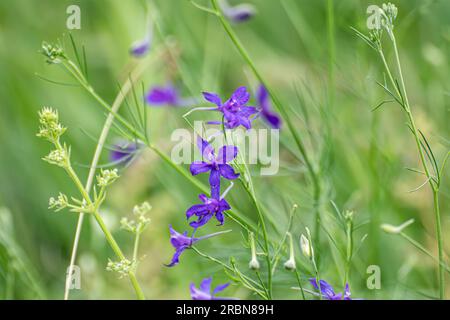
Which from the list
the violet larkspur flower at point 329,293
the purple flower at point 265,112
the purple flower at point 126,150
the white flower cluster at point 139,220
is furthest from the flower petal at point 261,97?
the violet larkspur flower at point 329,293

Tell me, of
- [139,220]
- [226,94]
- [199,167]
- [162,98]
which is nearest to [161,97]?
[162,98]

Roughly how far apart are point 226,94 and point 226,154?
4.81ft

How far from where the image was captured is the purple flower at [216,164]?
0.94m

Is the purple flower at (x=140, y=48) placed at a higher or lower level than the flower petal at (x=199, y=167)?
higher

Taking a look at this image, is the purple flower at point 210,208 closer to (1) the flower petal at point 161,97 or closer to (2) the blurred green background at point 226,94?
(2) the blurred green background at point 226,94

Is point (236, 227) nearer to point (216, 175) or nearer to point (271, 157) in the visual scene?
point (271, 157)

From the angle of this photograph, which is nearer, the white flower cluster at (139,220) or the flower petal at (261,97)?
→ the white flower cluster at (139,220)

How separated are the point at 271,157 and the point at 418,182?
1.39 ft

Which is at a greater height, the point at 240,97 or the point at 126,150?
the point at 126,150

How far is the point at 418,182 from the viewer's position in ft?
5.81

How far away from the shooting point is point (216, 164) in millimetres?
956

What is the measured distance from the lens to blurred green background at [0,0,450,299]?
1.57m

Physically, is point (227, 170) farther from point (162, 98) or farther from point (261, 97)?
point (162, 98)

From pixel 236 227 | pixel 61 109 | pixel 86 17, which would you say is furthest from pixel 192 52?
pixel 86 17
